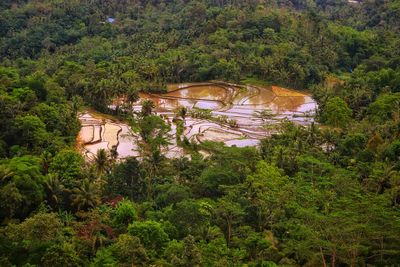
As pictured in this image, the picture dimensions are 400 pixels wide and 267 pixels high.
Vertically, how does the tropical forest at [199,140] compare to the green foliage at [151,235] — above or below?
above

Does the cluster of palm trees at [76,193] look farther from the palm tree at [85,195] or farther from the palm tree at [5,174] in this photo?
the palm tree at [5,174]

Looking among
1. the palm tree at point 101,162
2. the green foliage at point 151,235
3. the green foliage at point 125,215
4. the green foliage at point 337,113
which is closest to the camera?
the green foliage at point 151,235

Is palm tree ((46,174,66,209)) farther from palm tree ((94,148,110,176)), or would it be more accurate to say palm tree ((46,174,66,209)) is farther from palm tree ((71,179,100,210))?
palm tree ((94,148,110,176))

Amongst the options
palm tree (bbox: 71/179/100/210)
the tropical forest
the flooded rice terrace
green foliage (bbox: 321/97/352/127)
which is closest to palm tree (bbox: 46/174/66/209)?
the tropical forest

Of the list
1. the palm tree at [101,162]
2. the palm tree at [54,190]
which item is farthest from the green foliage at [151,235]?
the palm tree at [101,162]

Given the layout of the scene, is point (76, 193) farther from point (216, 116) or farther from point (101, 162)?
point (216, 116)

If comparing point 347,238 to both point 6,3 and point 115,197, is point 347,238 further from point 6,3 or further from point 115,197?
point 6,3

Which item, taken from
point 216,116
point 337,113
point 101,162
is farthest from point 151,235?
point 216,116
